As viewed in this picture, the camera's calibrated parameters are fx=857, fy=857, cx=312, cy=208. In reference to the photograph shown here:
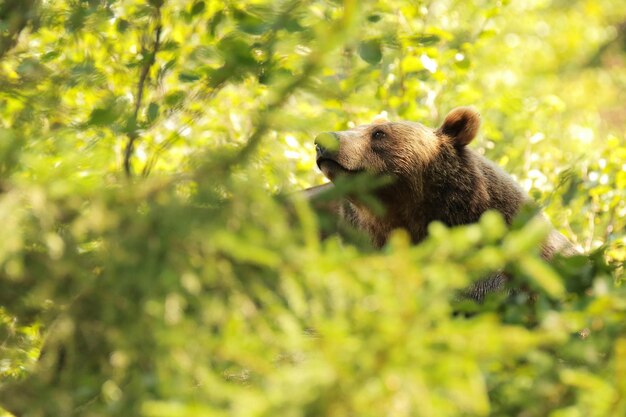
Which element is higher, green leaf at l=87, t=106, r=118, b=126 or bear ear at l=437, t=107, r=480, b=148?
green leaf at l=87, t=106, r=118, b=126

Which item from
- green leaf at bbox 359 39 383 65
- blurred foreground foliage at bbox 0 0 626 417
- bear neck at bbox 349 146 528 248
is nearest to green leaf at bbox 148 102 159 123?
blurred foreground foliage at bbox 0 0 626 417

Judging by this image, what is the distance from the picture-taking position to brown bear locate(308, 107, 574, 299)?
541cm

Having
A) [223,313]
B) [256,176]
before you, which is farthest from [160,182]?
[223,313]

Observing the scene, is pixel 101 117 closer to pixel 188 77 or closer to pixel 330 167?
pixel 188 77

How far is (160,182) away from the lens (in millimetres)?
2344

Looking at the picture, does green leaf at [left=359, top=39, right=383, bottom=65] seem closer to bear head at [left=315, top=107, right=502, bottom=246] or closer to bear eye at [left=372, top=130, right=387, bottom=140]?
bear head at [left=315, top=107, right=502, bottom=246]

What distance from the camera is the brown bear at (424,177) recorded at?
541 centimetres

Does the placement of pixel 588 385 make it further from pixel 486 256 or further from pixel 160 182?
pixel 160 182

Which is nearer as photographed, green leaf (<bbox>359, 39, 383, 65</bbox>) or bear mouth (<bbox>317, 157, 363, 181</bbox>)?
green leaf (<bbox>359, 39, 383, 65</bbox>)

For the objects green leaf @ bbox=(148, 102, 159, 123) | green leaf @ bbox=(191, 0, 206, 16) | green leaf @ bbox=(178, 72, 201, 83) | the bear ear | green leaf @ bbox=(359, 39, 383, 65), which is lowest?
the bear ear

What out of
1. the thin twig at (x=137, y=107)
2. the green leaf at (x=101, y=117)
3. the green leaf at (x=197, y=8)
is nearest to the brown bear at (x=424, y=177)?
the green leaf at (x=197, y=8)

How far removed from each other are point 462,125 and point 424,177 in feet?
1.51

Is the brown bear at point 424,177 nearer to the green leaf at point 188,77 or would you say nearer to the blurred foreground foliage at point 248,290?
the green leaf at point 188,77

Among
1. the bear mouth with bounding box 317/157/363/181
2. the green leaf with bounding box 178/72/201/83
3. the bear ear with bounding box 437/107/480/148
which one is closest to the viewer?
the green leaf with bounding box 178/72/201/83
